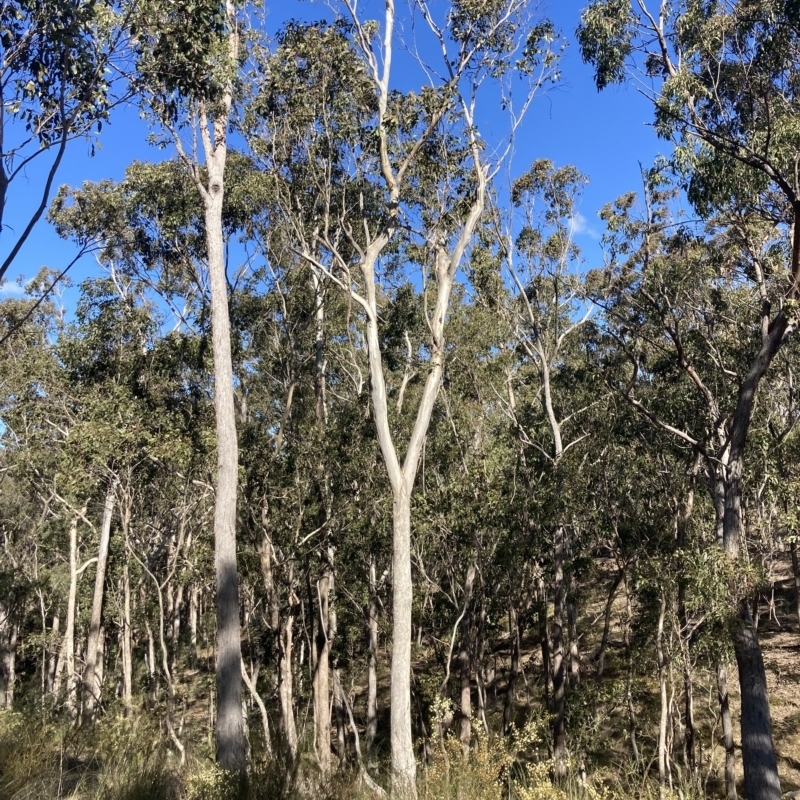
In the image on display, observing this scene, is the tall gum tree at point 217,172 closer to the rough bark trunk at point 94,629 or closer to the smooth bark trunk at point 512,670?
the rough bark trunk at point 94,629

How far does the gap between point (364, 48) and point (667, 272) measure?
6128 mm

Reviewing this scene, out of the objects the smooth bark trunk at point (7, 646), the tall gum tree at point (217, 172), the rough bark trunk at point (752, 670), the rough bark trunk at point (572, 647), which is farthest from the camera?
the smooth bark trunk at point (7, 646)

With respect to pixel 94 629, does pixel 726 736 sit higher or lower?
lower

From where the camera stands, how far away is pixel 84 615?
2161 cm

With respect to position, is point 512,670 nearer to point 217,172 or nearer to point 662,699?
point 662,699

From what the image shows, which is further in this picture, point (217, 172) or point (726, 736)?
point (726, 736)

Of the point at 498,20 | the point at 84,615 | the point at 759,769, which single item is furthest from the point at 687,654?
the point at 84,615

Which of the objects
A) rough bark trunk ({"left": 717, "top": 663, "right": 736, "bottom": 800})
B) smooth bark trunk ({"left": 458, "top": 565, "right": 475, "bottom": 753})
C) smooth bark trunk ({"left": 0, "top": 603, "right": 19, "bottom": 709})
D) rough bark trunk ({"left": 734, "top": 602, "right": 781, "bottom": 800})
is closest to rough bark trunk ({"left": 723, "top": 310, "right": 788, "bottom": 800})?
rough bark trunk ({"left": 734, "top": 602, "right": 781, "bottom": 800})

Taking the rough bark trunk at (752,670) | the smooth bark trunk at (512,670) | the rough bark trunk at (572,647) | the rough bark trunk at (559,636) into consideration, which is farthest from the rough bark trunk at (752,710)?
the smooth bark trunk at (512,670)

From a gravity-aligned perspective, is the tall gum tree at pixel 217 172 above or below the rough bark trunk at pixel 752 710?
above

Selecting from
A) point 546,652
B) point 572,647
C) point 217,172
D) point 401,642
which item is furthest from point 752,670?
point 217,172

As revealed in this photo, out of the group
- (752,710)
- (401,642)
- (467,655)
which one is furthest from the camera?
(467,655)

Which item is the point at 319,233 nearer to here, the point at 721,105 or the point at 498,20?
the point at 498,20

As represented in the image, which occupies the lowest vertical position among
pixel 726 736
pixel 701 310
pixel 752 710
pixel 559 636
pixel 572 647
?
pixel 726 736
